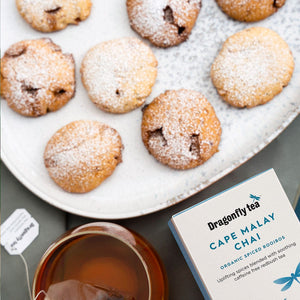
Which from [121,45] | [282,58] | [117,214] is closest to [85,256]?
[117,214]

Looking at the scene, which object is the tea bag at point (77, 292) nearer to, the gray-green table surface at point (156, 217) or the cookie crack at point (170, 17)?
the gray-green table surface at point (156, 217)

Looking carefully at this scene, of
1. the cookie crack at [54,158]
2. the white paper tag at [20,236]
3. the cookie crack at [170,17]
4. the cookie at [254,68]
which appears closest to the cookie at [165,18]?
the cookie crack at [170,17]

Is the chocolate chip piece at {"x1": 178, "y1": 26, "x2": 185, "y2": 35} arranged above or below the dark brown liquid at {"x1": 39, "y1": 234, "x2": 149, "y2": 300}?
above

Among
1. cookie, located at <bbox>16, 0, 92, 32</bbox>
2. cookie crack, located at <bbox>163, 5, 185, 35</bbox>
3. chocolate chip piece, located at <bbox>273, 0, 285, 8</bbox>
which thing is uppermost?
chocolate chip piece, located at <bbox>273, 0, 285, 8</bbox>

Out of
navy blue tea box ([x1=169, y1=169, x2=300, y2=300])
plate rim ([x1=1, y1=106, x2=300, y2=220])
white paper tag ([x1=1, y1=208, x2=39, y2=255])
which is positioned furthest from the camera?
white paper tag ([x1=1, y1=208, x2=39, y2=255])

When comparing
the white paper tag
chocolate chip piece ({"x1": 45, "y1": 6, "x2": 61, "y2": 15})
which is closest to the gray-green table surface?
the white paper tag

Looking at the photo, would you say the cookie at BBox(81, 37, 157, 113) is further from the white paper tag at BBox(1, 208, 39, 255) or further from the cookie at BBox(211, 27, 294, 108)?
the white paper tag at BBox(1, 208, 39, 255)

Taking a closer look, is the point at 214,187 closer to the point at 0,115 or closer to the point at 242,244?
the point at 242,244
